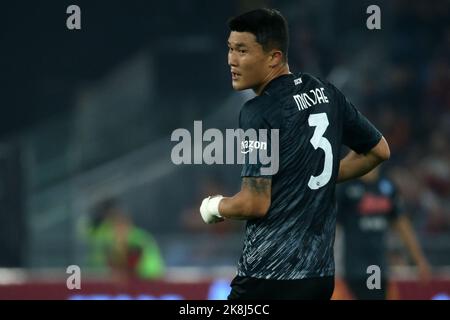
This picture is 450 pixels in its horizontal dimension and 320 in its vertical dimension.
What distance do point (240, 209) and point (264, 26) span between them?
0.78m

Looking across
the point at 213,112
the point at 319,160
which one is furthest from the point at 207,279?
the point at 319,160

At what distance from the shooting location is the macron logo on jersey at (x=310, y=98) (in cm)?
426

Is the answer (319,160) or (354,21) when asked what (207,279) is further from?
(319,160)

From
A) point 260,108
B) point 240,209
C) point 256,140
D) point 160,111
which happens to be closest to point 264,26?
point 260,108

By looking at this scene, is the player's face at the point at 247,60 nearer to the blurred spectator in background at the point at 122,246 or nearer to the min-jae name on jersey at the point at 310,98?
the min-jae name on jersey at the point at 310,98

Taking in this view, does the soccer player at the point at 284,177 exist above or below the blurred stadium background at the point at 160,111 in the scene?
below

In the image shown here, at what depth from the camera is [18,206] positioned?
9.80 m

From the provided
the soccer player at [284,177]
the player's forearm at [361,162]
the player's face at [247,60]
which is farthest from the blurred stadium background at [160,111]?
the player's face at [247,60]

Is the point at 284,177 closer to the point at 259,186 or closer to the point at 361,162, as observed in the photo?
the point at 259,186

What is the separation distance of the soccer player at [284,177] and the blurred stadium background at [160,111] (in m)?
5.02

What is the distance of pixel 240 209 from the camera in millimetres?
4098

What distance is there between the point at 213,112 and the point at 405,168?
210cm

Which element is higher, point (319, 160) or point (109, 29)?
point (109, 29)

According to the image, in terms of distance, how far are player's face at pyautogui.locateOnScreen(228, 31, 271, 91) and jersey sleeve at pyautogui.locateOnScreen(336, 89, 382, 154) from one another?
38 centimetres
